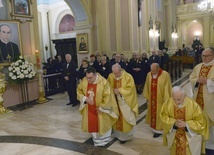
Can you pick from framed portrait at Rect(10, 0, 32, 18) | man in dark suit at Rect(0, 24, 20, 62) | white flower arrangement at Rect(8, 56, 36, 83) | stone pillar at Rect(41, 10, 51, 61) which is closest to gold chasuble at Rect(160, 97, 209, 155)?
white flower arrangement at Rect(8, 56, 36, 83)

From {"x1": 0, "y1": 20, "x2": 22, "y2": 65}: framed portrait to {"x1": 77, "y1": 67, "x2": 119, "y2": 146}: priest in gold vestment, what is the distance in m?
4.07

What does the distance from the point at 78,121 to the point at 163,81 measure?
8.60 ft

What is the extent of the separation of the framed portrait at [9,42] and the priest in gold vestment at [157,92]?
4.82 m

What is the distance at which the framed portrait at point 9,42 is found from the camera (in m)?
7.21

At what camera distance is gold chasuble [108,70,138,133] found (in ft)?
14.7

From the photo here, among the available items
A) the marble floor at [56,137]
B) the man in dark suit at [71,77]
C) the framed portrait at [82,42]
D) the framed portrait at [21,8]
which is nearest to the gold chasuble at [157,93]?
the marble floor at [56,137]

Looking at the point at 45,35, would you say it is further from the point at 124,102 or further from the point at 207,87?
the point at 207,87

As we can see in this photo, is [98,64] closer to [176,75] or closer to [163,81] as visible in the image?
[163,81]

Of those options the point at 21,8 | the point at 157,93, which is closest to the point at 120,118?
the point at 157,93

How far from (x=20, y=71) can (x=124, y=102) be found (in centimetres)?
432

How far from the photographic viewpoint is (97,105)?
434cm

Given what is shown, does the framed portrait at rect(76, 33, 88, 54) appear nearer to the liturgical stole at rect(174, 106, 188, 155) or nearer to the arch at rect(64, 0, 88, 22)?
the arch at rect(64, 0, 88, 22)

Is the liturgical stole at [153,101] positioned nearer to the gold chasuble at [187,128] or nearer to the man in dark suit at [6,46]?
the gold chasuble at [187,128]

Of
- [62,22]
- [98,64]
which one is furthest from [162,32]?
[98,64]
